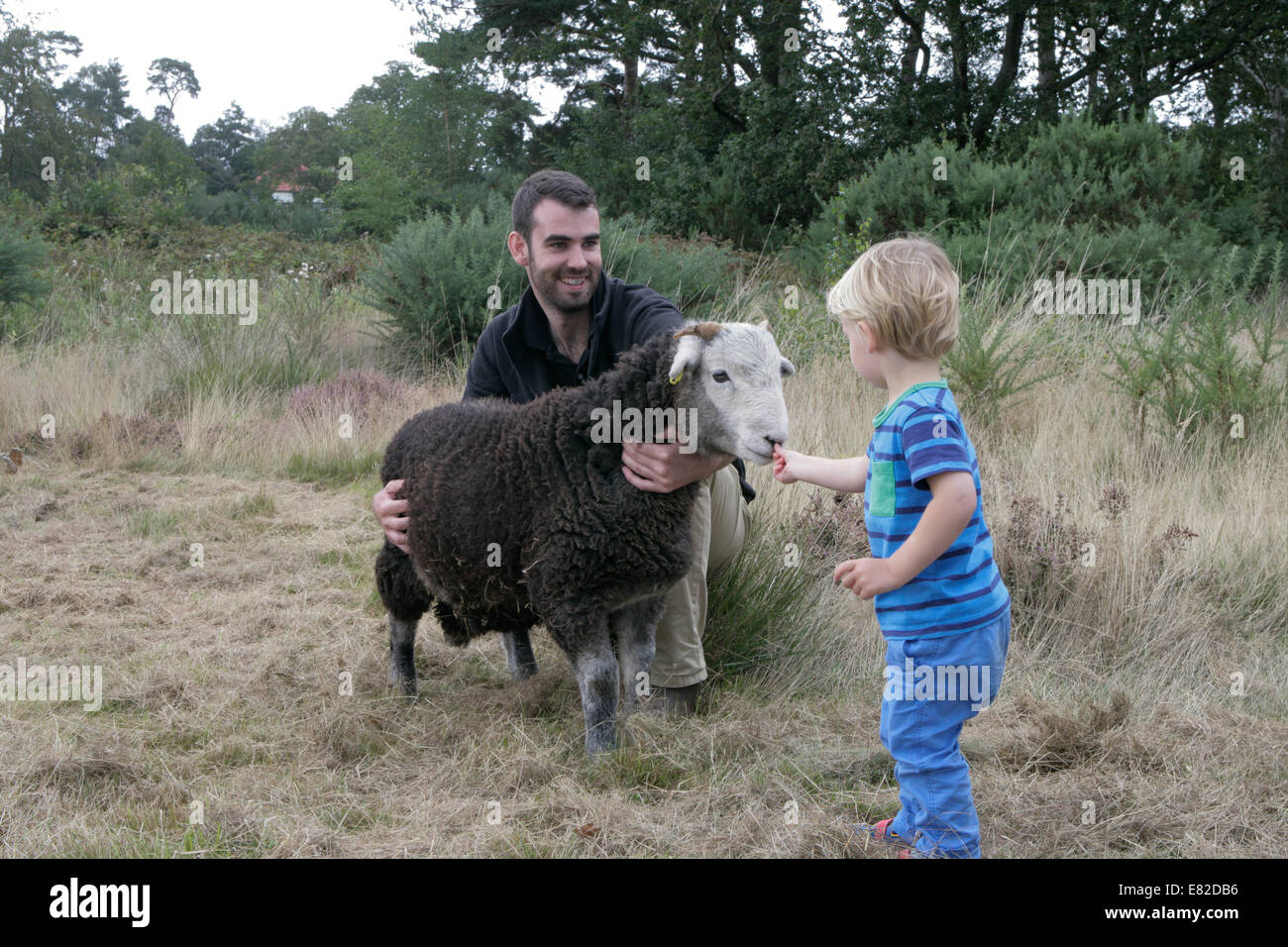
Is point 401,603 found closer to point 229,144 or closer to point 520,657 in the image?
point 520,657

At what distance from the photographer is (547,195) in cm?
409

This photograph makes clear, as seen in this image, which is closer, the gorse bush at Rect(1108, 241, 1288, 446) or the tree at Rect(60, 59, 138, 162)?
the gorse bush at Rect(1108, 241, 1288, 446)

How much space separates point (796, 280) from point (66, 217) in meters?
17.1

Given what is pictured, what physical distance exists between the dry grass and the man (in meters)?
0.35

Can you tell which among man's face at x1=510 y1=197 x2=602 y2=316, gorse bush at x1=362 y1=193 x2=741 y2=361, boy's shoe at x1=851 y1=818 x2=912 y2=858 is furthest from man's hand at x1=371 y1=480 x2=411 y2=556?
gorse bush at x1=362 y1=193 x2=741 y2=361

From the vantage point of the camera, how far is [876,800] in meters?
3.16

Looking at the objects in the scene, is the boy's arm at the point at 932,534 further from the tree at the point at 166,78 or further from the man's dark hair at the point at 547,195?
the tree at the point at 166,78

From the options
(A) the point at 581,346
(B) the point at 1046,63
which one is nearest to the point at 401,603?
(A) the point at 581,346

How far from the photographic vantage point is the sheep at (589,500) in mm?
3223

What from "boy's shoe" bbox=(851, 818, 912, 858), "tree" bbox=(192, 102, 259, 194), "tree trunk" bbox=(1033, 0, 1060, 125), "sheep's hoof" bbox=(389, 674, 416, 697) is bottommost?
"boy's shoe" bbox=(851, 818, 912, 858)

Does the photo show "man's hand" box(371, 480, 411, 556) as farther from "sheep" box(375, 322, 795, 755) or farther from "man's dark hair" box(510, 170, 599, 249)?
"man's dark hair" box(510, 170, 599, 249)

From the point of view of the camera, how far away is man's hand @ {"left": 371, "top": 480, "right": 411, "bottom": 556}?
12.4 feet

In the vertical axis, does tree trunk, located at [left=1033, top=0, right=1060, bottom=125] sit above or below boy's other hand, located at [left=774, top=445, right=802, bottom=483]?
above
